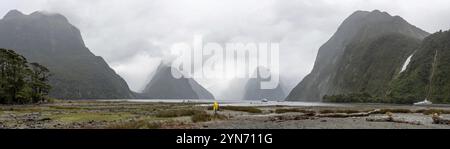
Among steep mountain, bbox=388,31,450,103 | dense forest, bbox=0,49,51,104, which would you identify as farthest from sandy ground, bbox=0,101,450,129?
steep mountain, bbox=388,31,450,103

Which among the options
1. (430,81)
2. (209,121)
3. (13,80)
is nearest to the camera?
(209,121)

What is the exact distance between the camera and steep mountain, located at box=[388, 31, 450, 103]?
17150cm

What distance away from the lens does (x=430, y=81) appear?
598ft

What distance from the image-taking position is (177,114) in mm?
52750

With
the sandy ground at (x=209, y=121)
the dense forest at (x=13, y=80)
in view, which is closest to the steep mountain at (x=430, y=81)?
the sandy ground at (x=209, y=121)

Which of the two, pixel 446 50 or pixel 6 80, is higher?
pixel 446 50

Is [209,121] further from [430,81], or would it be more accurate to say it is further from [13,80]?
[430,81]

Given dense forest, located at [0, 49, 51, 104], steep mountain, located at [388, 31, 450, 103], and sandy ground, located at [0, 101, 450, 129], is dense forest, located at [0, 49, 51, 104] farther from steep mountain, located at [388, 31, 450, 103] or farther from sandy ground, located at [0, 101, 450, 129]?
steep mountain, located at [388, 31, 450, 103]

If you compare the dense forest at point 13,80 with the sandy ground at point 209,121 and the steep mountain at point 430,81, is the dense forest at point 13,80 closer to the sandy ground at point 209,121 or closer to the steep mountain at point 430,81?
the sandy ground at point 209,121

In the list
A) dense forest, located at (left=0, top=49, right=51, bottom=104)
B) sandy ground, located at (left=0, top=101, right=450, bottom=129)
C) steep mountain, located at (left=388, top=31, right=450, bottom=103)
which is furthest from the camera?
steep mountain, located at (left=388, top=31, right=450, bottom=103)

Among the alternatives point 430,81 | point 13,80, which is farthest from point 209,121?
point 430,81
